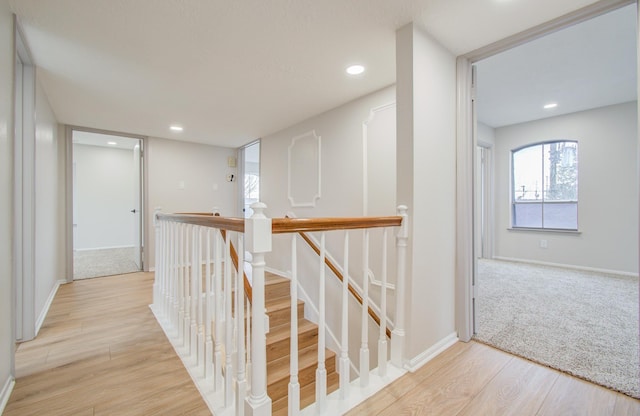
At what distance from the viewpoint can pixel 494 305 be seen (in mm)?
2512

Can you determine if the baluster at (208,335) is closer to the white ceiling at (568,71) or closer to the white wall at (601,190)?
the white ceiling at (568,71)

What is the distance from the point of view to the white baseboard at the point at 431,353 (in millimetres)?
1563

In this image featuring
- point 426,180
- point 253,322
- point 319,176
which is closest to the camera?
point 253,322

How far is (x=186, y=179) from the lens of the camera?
4.62 meters

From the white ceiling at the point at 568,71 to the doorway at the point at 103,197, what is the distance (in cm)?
595

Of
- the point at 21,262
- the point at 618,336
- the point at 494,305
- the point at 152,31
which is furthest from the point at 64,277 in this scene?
the point at 618,336

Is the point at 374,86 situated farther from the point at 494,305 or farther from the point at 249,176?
the point at 249,176

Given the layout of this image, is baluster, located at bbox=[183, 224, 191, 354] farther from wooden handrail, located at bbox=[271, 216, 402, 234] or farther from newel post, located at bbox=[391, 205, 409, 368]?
newel post, located at bbox=[391, 205, 409, 368]

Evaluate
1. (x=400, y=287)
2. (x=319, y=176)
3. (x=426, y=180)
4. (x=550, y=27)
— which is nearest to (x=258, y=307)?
(x=400, y=287)

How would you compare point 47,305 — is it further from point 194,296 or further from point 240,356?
point 240,356

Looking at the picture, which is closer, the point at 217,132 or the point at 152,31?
the point at 152,31

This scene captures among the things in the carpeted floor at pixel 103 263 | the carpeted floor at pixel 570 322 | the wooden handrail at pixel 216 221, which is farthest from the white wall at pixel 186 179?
the carpeted floor at pixel 570 322

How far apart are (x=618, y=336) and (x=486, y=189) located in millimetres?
3110

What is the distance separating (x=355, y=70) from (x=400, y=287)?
174cm
